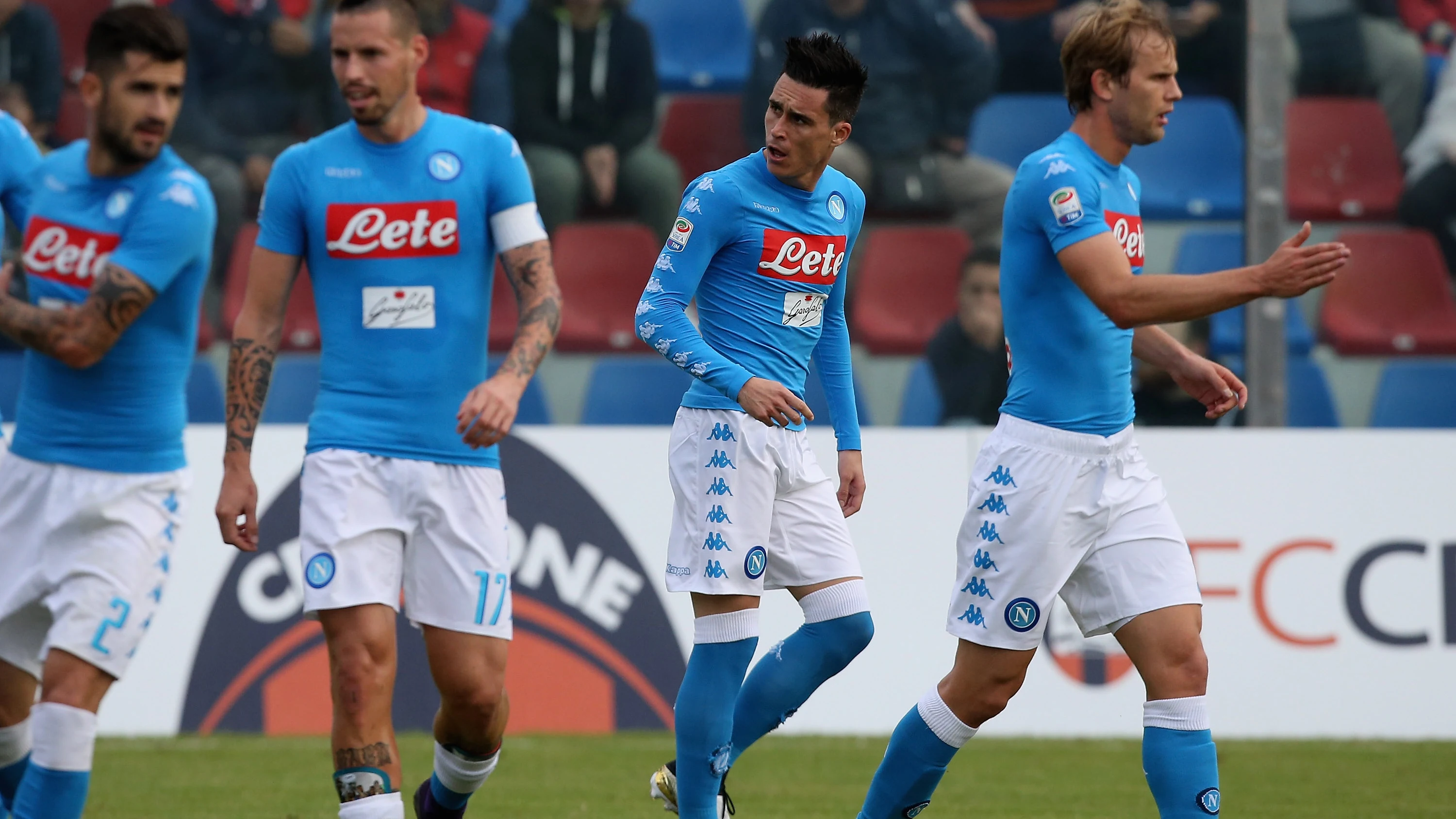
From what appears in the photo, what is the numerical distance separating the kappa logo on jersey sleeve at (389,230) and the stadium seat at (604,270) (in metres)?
5.97

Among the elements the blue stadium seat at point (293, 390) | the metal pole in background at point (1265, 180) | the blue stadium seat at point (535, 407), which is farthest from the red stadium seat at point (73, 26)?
the metal pole in background at point (1265, 180)

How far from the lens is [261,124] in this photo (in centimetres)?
1047

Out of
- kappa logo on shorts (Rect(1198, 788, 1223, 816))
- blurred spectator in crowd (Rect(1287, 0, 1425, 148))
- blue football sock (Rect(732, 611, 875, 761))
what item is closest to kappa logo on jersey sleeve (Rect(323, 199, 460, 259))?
blue football sock (Rect(732, 611, 875, 761))

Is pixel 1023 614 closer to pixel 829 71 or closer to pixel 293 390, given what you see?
pixel 829 71

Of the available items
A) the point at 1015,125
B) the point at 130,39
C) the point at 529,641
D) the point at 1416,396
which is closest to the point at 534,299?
the point at 130,39

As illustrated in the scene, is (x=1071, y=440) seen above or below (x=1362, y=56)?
below

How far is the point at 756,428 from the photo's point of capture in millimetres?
4586

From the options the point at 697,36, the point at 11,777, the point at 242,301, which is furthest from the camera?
the point at 697,36

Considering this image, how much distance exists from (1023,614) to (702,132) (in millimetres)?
7150

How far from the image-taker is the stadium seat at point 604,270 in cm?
1027

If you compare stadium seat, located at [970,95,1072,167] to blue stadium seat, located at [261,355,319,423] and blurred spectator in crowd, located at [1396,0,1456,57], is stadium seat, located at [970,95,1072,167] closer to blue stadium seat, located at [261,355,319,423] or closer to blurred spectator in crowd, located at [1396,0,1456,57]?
blurred spectator in crowd, located at [1396,0,1456,57]

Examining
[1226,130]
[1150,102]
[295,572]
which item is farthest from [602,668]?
[1226,130]

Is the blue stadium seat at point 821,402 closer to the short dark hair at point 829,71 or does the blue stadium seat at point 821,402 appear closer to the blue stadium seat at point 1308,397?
the blue stadium seat at point 1308,397

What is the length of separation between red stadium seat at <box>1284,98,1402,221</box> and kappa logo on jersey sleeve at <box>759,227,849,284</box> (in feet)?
23.3
